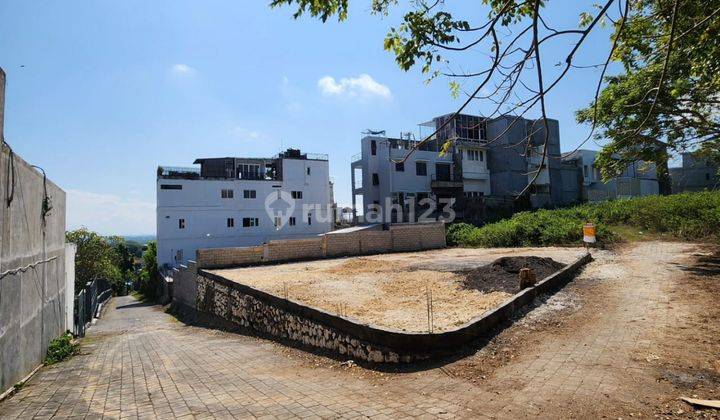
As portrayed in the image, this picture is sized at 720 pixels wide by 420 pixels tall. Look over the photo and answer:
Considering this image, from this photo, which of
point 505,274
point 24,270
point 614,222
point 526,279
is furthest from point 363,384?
point 614,222

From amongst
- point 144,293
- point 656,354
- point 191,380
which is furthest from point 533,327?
point 144,293

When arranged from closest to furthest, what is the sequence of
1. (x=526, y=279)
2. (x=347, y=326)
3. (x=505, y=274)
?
1. (x=347, y=326)
2. (x=526, y=279)
3. (x=505, y=274)

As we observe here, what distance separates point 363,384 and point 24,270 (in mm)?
6002

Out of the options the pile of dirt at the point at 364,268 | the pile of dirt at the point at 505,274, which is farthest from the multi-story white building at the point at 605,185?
the pile of dirt at the point at 505,274

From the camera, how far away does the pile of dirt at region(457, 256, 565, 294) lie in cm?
991

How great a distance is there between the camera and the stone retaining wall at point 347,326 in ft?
20.2

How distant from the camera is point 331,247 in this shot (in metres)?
22.4

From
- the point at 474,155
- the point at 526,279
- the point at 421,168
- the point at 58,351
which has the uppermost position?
the point at 474,155

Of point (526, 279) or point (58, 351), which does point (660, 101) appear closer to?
point (526, 279)

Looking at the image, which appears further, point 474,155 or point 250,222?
point 250,222

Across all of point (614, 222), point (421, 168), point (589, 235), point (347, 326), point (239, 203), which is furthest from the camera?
point (239, 203)

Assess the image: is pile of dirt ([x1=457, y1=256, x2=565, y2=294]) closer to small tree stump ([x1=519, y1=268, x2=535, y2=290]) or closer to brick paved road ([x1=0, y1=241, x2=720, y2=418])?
small tree stump ([x1=519, y1=268, x2=535, y2=290])

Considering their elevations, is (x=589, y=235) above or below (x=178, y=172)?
below

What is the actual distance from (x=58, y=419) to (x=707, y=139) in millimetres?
15125
